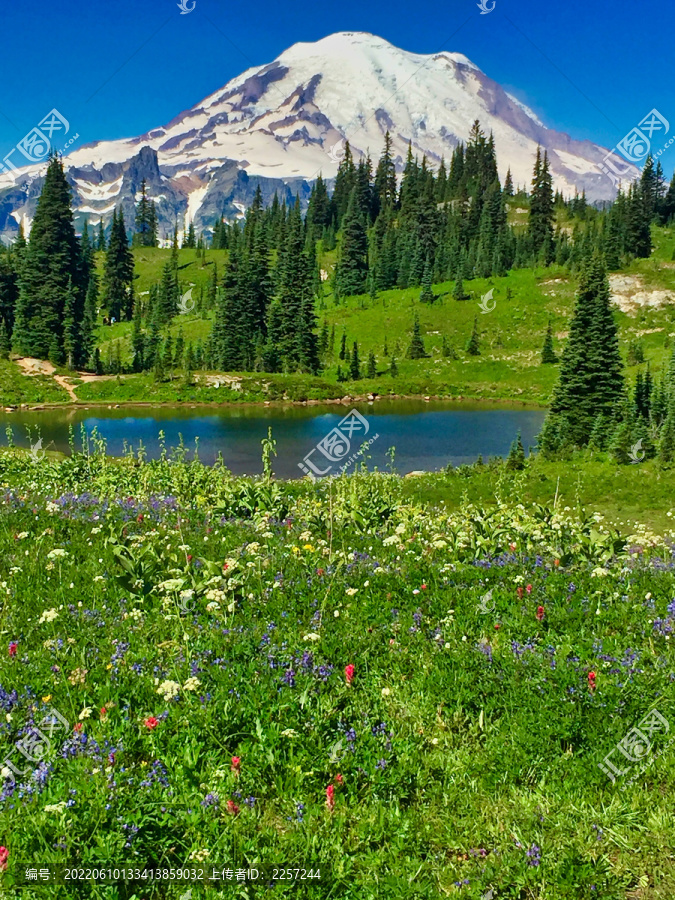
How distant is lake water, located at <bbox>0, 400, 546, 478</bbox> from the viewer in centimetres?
3988

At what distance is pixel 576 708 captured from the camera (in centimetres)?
469

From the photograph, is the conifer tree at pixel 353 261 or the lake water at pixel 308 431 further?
the conifer tree at pixel 353 261

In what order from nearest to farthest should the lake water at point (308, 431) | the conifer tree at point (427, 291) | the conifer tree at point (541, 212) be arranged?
the lake water at point (308, 431), the conifer tree at point (427, 291), the conifer tree at point (541, 212)

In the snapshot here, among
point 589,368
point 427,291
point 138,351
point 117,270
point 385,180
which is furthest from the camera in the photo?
point 385,180

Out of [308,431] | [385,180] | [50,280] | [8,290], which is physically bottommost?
[308,431]

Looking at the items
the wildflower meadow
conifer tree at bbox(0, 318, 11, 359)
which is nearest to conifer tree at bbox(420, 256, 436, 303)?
conifer tree at bbox(0, 318, 11, 359)

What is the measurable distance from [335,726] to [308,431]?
161 ft

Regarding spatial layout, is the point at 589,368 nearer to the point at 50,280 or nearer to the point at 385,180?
the point at 50,280

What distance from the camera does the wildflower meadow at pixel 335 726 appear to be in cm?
345

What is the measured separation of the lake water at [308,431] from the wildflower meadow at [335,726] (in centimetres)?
2410

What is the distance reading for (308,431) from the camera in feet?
→ 175

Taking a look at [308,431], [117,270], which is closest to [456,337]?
[308,431]

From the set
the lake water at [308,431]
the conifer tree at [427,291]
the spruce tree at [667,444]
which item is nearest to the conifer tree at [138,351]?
the lake water at [308,431]

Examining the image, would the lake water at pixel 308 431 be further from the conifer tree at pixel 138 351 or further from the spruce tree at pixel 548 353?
the conifer tree at pixel 138 351
